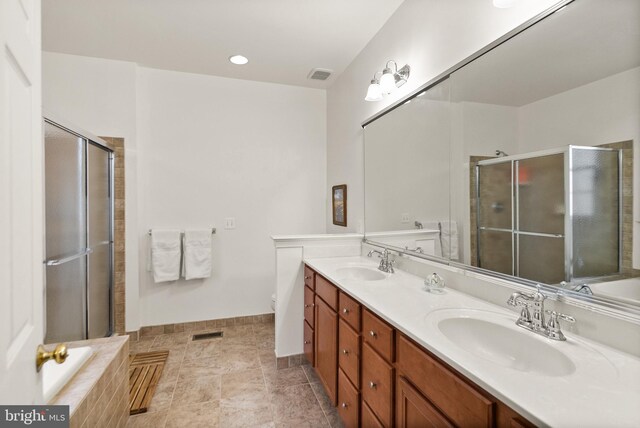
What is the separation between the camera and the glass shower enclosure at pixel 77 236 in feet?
6.01

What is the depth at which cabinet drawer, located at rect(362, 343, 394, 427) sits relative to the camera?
118cm

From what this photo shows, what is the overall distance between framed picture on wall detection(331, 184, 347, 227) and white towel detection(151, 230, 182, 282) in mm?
1580

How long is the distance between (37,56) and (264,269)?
2.76 meters

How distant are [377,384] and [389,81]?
1.76 metres

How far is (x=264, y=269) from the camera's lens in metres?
3.30

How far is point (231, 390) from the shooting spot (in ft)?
6.84

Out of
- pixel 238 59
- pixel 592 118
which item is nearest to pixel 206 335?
pixel 238 59

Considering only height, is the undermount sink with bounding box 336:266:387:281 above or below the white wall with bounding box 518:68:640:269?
below

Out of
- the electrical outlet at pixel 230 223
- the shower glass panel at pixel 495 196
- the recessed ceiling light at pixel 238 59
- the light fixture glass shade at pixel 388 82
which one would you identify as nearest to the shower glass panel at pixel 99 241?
the electrical outlet at pixel 230 223

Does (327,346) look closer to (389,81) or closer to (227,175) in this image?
(389,81)

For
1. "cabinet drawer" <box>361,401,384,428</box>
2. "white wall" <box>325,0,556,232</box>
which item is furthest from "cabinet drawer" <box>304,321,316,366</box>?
"white wall" <box>325,0,556,232</box>

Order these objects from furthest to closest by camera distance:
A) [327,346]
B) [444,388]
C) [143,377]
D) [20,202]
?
[143,377]
[327,346]
[444,388]
[20,202]

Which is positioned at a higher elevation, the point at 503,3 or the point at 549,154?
the point at 503,3

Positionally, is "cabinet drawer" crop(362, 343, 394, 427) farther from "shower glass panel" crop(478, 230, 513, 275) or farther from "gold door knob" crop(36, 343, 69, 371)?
"gold door knob" crop(36, 343, 69, 371)
